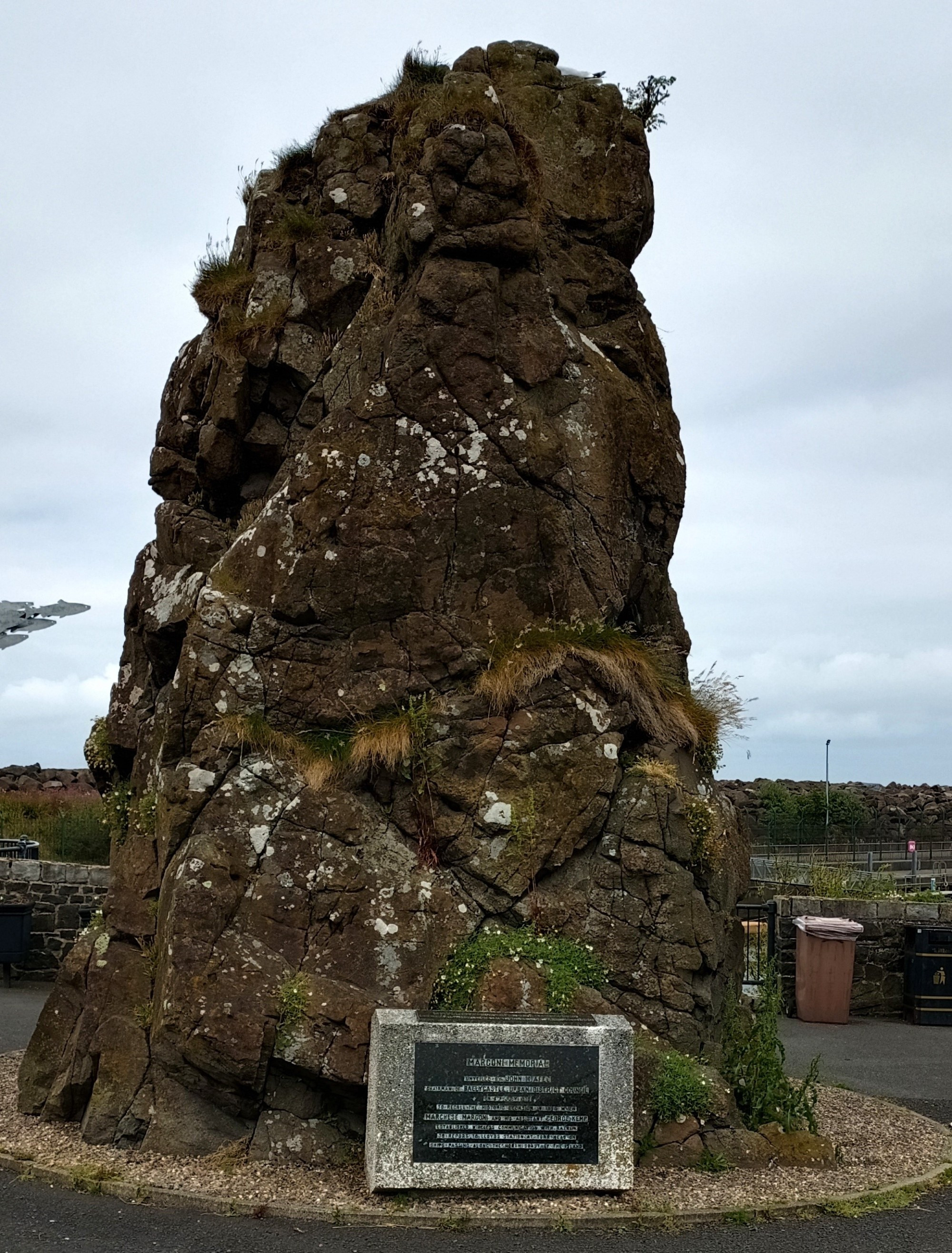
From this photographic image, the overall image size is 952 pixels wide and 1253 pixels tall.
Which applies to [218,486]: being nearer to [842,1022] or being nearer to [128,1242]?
[128,1242]

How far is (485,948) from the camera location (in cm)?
765

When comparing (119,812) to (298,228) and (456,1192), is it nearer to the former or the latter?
(456,1192)

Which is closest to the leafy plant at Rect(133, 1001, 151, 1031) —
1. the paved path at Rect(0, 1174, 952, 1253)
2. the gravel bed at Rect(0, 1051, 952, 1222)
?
the gravel bed at Rect(0, 1051, 952, 1222)

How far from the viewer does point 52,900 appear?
644 inches

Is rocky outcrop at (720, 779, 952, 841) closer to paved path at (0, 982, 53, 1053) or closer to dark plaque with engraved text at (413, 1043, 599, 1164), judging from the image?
paved path at (0, 982, 53, 1053)

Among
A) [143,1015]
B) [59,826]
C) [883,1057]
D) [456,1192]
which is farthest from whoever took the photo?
[59,826]

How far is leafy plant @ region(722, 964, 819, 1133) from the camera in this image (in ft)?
26.1

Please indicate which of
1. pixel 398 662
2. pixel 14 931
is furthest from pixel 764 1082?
pixel 14 931

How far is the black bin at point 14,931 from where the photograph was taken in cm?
1557

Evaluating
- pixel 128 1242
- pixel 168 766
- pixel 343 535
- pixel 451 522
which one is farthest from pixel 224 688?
pixel 128 1242

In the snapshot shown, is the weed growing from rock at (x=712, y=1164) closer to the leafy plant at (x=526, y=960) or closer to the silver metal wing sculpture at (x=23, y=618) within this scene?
the leafy plant at (x=526, y=960)

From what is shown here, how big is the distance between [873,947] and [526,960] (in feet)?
30.2

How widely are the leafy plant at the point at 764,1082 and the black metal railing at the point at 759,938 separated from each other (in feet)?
6.41

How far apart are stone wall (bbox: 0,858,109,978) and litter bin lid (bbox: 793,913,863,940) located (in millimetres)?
8973
